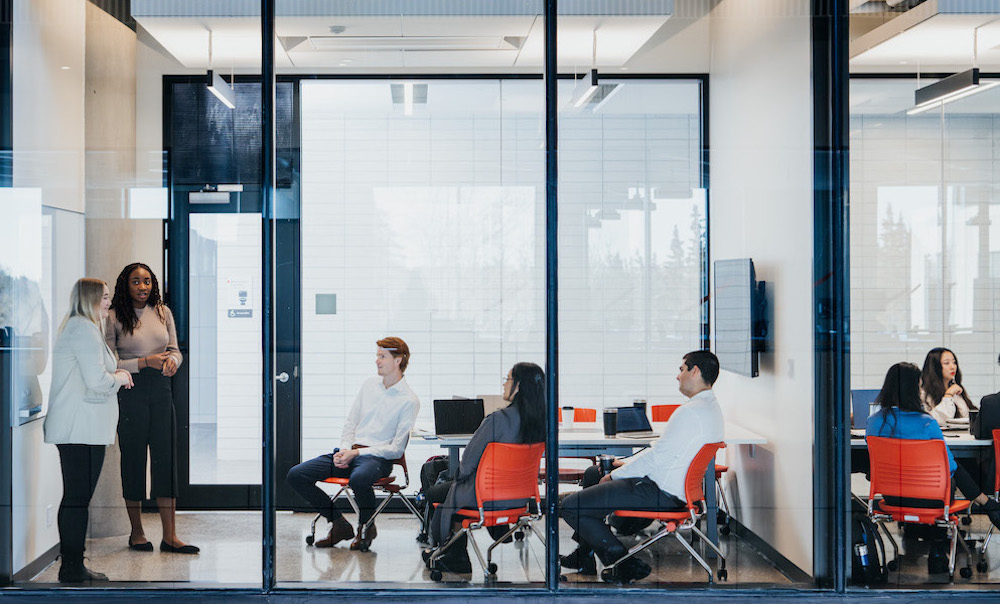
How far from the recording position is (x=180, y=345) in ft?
17.2

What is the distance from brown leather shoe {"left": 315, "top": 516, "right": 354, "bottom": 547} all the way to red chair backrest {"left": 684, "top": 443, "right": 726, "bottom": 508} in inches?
71.5

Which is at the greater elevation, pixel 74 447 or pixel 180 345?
pixel 180 345

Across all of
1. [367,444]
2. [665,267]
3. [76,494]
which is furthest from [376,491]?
[665,267]

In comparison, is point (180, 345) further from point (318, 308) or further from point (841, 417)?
point (841, 417)

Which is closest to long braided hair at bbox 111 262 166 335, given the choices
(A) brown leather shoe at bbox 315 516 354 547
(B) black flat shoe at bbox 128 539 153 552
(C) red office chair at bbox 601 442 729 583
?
(B) black flat shoe at bbox 128 539 153 552

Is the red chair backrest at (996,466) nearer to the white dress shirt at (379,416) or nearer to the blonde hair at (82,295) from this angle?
the white dress shirt at (379,416)

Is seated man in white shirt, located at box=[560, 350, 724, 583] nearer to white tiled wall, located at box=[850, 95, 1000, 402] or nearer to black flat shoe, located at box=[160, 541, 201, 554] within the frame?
white tiled wall, located at box=[850, 95, 1000, 402]

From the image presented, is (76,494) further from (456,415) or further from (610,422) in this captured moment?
(610,422)

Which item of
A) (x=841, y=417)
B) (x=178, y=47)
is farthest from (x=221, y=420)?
(x=841, y=417)

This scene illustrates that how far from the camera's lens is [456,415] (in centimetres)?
533

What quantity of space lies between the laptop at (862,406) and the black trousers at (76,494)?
13.2ft

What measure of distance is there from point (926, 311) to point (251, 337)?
3.61 meters

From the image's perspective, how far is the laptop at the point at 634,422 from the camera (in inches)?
210

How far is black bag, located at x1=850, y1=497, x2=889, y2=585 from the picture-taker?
522cm
